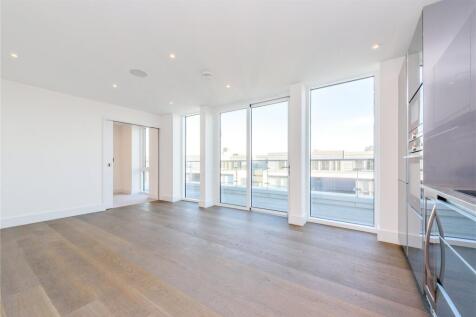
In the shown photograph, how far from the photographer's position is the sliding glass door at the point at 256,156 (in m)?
4.11

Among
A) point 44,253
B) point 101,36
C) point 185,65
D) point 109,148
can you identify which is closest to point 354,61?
point 185,65

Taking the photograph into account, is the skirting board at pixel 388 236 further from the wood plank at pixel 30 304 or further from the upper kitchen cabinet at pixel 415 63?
the wood plank at pixel 30 304

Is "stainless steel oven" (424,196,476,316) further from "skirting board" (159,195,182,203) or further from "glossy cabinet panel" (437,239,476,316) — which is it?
"skirting board" (159,195,182,203)

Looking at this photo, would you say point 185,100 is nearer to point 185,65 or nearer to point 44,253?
point 185,65

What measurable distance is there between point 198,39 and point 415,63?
2.26 m

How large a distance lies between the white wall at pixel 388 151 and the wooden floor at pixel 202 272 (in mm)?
308

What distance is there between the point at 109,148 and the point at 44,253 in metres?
2.73

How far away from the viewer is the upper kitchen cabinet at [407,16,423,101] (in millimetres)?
1702

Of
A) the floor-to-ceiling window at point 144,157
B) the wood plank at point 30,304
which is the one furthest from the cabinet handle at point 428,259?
the floor-to-ceiling window at point 144,157

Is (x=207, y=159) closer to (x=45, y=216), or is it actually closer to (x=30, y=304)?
(x=45, y=216)

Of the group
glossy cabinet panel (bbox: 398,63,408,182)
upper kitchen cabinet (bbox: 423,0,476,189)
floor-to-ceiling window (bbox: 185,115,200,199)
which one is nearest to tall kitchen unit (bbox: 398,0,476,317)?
upper kitchen cabinet (bbox: 423,0,476,189)

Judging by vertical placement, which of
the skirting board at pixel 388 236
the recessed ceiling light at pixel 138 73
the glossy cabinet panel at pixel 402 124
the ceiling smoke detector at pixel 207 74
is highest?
the recessed ceiling light at pixel 138 73

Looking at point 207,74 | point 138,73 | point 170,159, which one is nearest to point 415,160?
point 207,74

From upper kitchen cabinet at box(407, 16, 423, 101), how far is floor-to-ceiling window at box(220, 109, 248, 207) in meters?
3.01
